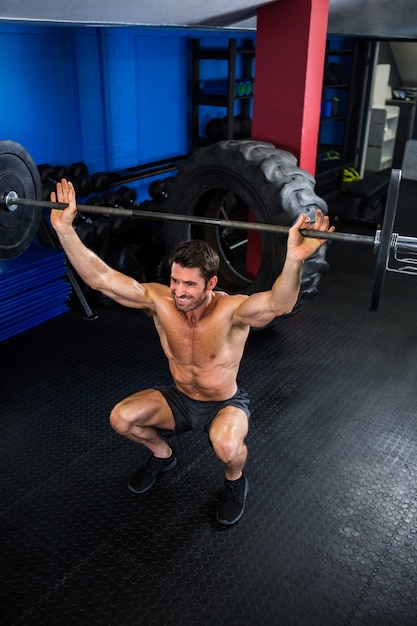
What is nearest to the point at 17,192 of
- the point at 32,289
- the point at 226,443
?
the point at 32,289

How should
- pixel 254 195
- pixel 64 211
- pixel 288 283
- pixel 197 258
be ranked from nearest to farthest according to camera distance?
pixel 288 283 < pixel 197 258 < pixel 64 211 < pixel 254 195

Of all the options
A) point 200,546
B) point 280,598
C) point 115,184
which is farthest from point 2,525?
point 115,184

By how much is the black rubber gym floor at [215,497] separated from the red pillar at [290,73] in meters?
1.32

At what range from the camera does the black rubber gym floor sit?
193cm

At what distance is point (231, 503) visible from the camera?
7.41ft

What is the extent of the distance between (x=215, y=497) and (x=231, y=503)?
138 millimetres

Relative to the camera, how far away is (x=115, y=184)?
440 centimetres

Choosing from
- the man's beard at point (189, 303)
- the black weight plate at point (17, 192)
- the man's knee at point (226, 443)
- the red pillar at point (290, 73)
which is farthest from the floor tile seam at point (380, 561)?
the red pillar at point (290, 73)

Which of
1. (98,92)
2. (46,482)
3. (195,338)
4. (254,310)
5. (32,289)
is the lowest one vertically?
(46,482)

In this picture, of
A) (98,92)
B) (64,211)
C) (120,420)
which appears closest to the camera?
(64,211)

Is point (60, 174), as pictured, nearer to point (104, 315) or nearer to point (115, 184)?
point (115, 184)

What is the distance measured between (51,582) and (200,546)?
1.77 ft

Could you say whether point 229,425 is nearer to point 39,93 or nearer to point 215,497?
point 215,497

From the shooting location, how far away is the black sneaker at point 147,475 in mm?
2406
